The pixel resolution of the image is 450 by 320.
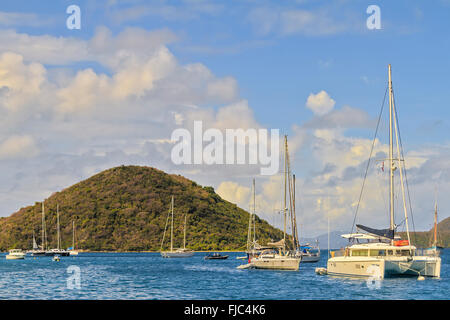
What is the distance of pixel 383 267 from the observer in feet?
188

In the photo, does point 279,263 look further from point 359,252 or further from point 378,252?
point 378,252

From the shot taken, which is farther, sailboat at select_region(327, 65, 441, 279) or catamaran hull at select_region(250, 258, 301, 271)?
catamaran hull at select_region(250, 258, 301, 271)

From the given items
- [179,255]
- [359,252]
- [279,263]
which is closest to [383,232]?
[359,252]

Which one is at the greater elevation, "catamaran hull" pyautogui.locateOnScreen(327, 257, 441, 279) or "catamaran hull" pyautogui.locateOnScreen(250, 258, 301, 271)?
"catamaran hull" pyautogui.locateOnScreen(327, 257, 441, 279)

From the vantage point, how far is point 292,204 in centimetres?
10781

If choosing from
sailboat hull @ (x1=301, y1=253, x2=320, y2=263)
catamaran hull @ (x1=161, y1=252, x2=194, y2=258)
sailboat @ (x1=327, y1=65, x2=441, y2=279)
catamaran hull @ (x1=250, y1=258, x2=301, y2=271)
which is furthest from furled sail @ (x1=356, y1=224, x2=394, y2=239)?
catamaran hull @ (x1=161, y1=252, x2=194, y2=258)

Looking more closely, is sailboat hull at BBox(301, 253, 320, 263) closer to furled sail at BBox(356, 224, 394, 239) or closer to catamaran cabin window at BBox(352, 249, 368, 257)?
furled sail at BBox(356, 224, 394, 239)

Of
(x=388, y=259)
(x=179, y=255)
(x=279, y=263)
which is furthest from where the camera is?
(x=179, y=255)

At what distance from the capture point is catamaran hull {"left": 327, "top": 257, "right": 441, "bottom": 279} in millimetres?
57281

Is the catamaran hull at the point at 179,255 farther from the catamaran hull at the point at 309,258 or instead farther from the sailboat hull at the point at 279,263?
the sailboat hull at the point at 279,263

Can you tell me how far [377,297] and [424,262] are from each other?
18.1 metres

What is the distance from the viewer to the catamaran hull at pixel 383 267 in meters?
57.3
